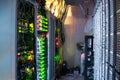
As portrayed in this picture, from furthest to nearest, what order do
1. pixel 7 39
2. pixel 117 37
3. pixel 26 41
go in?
1. pixel 26 41
2. pixel 7 39
3. pixel 117 37

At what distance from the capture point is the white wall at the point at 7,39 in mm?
3609

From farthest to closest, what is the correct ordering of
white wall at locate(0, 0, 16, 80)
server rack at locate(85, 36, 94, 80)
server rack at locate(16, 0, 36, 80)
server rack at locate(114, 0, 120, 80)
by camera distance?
server rack at locate(85, 36, 94, 80) → server rack at locate(16, 0, 36, 80) → white wall at locate(0, 0, 16, 80) → server rack at locate(114, 0, 120, 80)

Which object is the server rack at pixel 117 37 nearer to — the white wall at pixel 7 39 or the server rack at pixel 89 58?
the white wall at pixel 7 39

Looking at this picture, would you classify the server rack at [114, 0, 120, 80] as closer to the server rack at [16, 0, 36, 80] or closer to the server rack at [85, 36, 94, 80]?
the server rack at [16, 0, 36, 80]

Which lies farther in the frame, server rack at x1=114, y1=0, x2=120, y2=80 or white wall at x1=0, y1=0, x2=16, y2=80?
white wall at x1=0, y1=0, x2=16, y2=80

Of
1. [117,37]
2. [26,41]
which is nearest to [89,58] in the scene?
[26,41]

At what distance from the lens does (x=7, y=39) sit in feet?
11.9

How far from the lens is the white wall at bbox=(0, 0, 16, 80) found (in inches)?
142

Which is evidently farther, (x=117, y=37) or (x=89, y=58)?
(x=89, y=58)

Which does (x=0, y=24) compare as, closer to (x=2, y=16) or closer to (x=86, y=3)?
(x=2, y=16)

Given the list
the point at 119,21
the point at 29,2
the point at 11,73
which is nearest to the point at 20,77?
the point at 11,73

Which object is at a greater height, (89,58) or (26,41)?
(26,41)

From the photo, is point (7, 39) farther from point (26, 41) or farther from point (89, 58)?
point (89, 58)

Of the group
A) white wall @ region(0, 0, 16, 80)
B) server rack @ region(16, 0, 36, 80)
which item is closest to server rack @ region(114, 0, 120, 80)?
white wall @ region(0, 0, 16, 80)
